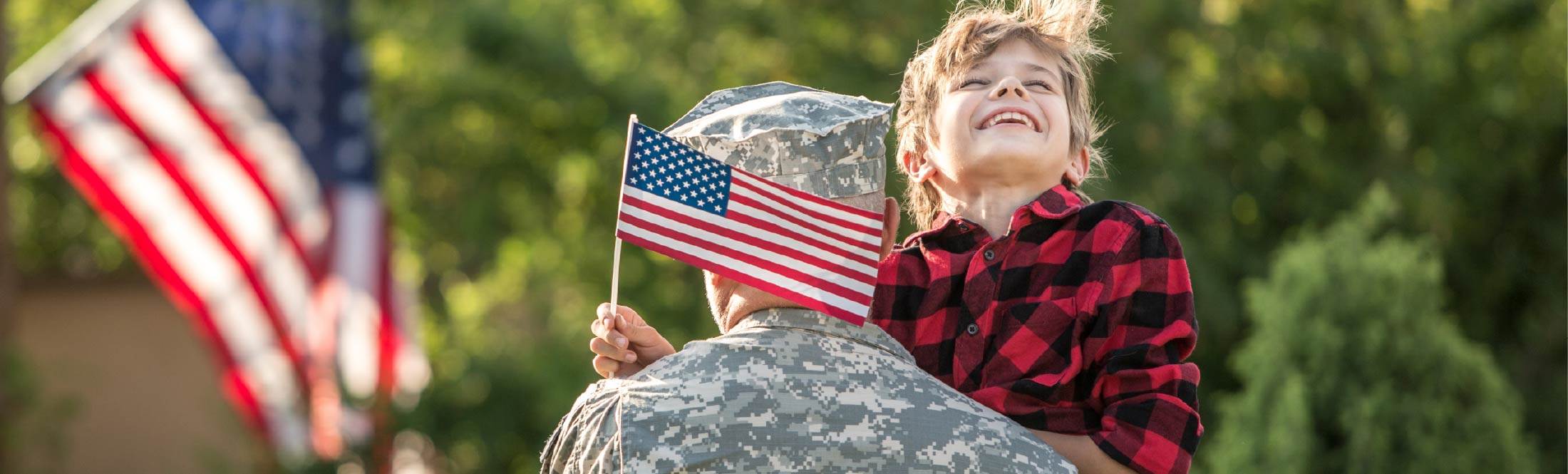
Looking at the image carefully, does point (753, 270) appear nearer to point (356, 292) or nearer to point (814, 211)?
point (814, 211)

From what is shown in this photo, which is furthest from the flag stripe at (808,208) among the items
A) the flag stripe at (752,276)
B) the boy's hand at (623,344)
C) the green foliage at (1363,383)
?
the green foliage at (1363,383)

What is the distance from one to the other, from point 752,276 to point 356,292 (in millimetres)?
7528

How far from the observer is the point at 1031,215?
280cm

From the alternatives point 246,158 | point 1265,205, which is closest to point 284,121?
point 246,158

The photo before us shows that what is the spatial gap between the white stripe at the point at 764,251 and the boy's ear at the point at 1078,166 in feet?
2.41

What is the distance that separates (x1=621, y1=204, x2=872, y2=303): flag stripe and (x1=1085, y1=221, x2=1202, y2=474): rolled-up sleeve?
1.44ft

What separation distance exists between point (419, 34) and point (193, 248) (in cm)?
312

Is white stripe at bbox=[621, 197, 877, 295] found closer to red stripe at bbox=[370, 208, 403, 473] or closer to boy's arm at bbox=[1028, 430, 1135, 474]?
boy's arm at bbox=[1028, 430, 1135, 474]

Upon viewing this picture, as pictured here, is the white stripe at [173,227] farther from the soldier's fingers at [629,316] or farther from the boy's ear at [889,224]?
the boy's ear at [889,224]

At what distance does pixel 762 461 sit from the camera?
226cm

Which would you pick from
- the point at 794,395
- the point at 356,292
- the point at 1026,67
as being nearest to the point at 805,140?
the point at 794,395

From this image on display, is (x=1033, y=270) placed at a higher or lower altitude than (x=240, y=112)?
lower

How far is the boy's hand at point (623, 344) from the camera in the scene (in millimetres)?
2441

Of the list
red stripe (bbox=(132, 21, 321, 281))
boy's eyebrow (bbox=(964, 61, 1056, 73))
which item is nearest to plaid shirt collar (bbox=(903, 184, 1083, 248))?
boy's eyebrow (bbox=(964, 61, 1056, 73))
